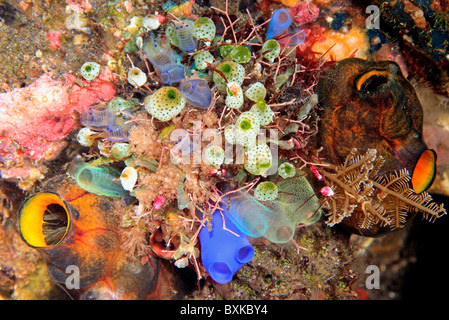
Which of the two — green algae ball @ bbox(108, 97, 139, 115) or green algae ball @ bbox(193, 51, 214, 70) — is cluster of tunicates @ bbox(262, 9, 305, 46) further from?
green algae ball @ bbox(108, 97, 139, 115)

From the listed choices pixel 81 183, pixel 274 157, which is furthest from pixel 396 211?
pixel 81 183

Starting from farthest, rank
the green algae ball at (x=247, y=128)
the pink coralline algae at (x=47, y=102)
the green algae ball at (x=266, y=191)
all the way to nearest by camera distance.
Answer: the pink coralline algae at (x=47, y=102)
the green algae ball at (x=266, y=191)
the green algae ball at (x=247, y=128)

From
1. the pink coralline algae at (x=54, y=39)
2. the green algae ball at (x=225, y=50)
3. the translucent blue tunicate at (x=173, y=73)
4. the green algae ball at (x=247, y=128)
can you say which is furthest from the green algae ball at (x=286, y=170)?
the pink coralline algae at (x=54, y=39)

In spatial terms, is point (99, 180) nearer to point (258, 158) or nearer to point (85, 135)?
point (85, 135)

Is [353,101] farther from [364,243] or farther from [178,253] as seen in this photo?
[364,243]

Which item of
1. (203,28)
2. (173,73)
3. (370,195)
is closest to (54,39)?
(173,73)

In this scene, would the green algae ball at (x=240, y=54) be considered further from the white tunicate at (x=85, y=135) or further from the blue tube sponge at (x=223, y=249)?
the white tunicate at (x=85, y=135)

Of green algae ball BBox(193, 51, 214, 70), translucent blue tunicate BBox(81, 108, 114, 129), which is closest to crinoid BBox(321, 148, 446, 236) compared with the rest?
green algae ball BBox(193, 51, 214, 70)
